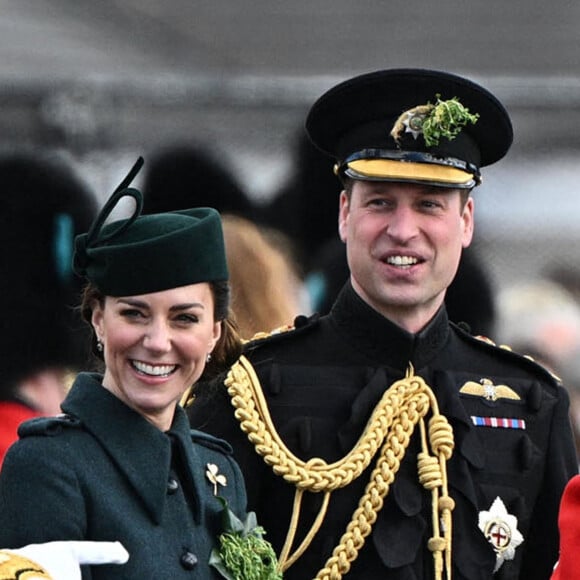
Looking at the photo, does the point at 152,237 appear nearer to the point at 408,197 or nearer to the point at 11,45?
the point at 408,197

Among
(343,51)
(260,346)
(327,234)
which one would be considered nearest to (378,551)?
(260,346)

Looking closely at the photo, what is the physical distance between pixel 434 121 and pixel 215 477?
3.72ft

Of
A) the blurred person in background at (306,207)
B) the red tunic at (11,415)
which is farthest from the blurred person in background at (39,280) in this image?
the blurred person in background at (306,207)

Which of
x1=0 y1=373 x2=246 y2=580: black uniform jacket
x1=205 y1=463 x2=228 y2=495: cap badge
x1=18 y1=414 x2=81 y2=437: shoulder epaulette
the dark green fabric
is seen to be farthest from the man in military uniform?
x1=18 y1=414 x2=81 y2=437: shoulder epaulette

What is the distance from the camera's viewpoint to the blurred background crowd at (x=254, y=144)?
473 centimetres

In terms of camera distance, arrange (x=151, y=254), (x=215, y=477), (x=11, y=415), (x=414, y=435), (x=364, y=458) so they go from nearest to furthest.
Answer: (x=151, y=254), (x=215, y=477), (x=364, y=458), (x=414, y=435), (x=11, y=415)

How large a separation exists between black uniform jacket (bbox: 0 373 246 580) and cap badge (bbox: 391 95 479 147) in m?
1.10

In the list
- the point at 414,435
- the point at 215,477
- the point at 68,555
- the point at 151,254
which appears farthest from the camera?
the point at 414,435

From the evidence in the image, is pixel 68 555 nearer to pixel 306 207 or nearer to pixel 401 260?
pixel 401 260

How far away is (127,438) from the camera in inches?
130

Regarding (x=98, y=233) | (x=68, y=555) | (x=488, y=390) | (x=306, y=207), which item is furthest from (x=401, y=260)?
(x=68, y=555)

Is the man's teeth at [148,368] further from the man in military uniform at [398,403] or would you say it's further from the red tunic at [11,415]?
the red tunic at [11,415]

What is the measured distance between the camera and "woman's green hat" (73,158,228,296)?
3.30 meters

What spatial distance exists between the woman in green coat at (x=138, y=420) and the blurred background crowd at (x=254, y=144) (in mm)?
1344
